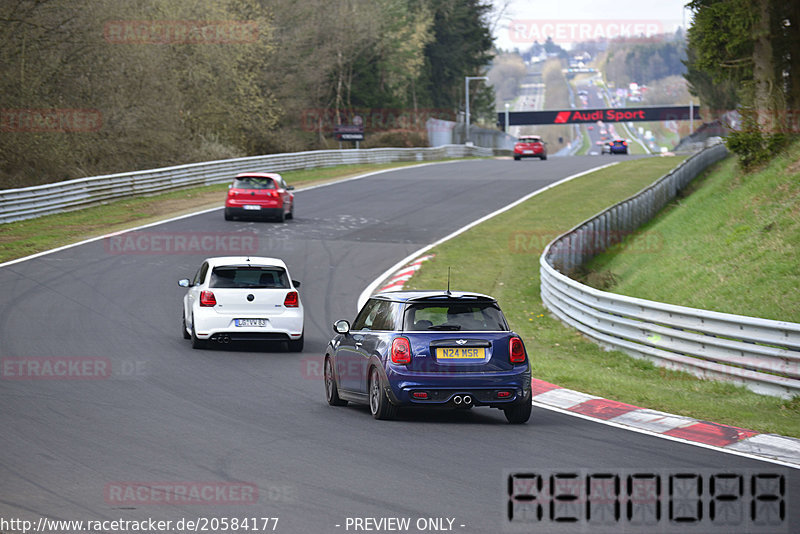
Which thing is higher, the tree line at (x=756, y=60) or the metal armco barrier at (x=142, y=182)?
the tree line at (x=756, y=60)

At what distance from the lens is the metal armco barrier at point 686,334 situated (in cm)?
1219

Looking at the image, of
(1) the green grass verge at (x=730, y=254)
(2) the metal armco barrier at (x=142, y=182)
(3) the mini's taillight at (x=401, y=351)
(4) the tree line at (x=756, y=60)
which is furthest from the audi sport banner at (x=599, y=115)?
(3) the mini's taillight at (x=401, y=351)

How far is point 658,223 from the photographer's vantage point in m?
31.4

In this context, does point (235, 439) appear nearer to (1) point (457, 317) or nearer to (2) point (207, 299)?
(1) point (457, 317)

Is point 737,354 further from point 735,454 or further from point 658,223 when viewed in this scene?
point 658,223

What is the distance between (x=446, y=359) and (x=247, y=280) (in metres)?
7.48

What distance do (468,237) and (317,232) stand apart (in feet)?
15.4

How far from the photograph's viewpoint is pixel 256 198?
33.6 meters

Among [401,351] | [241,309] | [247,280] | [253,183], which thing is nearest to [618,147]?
[253,183]

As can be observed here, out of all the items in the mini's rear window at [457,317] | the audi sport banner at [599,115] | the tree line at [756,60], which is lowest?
the mini's rear window at [457,317]

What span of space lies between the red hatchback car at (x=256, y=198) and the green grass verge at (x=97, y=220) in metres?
2.54

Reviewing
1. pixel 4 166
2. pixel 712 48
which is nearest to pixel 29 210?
pixel 4 166

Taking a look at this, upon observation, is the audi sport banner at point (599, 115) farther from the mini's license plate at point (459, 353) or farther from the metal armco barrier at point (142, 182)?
the mini's license plate at point (459, 353)

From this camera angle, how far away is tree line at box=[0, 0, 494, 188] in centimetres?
3784
